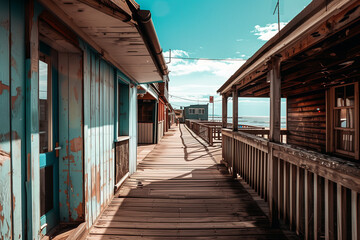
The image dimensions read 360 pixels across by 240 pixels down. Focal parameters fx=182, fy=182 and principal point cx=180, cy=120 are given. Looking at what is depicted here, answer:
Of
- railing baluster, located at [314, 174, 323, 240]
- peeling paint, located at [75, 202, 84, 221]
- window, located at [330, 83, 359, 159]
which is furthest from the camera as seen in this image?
window, located at [330, 83, 359, 159]

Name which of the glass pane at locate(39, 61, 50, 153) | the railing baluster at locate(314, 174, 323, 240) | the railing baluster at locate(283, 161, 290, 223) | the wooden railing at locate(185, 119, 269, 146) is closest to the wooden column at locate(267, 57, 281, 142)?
the railing baluster at locate(283, 161, 290, 223)

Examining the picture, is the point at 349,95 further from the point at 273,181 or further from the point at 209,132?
the point at 209,132

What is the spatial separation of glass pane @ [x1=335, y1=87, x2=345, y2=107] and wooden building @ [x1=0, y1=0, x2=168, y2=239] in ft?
15.0

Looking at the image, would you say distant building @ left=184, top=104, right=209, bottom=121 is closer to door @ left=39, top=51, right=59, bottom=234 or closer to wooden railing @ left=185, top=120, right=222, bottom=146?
wooden railing @ left=185, top=120, right=222, bottom=146

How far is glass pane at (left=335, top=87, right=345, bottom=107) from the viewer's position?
4620 mm

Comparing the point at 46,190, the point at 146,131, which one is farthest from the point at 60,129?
the point at 146,131

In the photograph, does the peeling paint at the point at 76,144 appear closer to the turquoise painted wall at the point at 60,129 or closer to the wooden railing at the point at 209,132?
the turquoise painted wall at the point at 60,129

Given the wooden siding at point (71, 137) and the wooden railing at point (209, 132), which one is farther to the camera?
the wooden railing at point (209, 132)

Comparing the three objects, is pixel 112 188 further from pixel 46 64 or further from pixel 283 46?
pixel 283 46

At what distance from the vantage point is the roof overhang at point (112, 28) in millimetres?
1574

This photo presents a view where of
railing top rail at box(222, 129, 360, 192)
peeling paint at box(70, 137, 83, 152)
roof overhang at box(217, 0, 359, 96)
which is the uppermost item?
roof overhang at box(217, 0, 359, 96)

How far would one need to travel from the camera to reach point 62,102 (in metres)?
2.16

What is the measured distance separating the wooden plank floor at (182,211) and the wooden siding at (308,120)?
3.51 meters

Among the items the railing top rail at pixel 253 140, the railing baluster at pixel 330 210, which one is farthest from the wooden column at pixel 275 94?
the railing baluster at pixel 330 210
